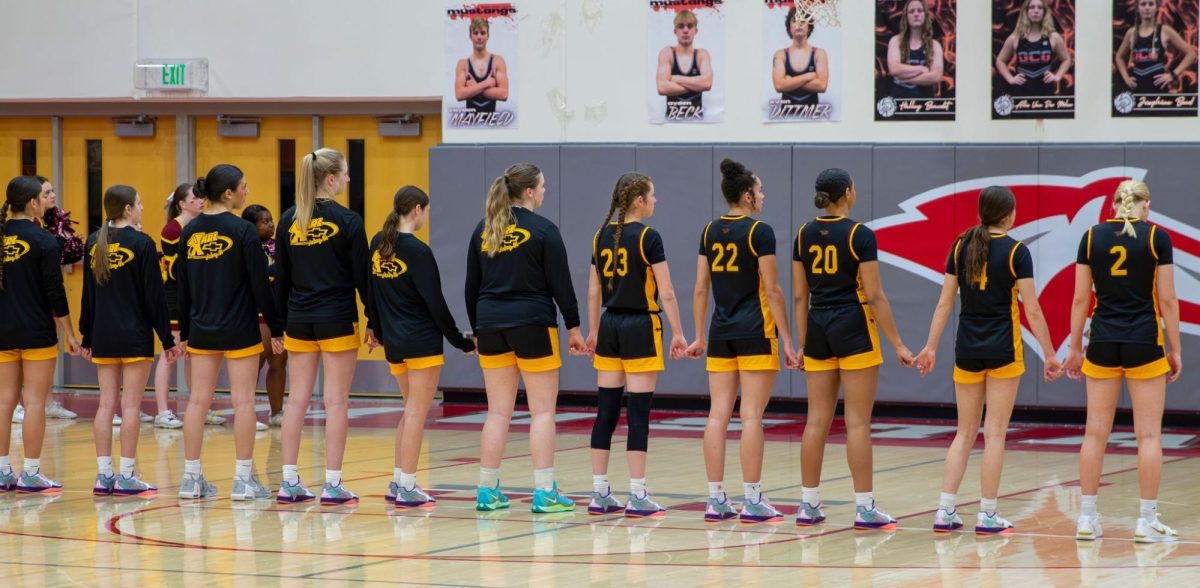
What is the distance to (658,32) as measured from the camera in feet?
47.5

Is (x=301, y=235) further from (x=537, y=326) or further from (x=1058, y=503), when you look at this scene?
Result: (x=1058, y=503)

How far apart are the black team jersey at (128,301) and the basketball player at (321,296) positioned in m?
0.84

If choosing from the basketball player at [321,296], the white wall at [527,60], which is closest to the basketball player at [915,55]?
the white wall at [527,60]

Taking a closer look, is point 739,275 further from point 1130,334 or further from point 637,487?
point 1130,334

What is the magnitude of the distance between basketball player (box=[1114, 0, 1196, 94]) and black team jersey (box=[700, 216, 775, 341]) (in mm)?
6107

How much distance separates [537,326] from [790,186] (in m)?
5.95

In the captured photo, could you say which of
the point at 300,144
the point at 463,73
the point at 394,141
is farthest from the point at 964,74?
the point at 300,144

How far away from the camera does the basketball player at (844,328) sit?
808cm

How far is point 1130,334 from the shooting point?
7.73m

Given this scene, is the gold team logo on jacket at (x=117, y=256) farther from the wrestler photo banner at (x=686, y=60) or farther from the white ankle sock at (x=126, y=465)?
the wrestler photo banner at (x=686, y=60)

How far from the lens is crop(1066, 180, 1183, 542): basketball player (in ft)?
25.4

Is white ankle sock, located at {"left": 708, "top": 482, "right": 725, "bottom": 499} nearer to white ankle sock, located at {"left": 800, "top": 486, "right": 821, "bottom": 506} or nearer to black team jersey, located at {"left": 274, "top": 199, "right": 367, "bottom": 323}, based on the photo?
white ankle sock, located at {"left": 800, "top": 486, "right": 821, "bottom": 506}

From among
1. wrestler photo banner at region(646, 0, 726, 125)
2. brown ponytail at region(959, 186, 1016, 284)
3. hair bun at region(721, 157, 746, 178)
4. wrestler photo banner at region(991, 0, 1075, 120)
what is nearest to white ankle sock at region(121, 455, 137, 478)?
hair bun at region(721, 157, 746, 178)

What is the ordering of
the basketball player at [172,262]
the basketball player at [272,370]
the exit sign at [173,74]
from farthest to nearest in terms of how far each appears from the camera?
the exit sign at [173,74], the basketball player at [272,370], the basketball player at [172,262]
